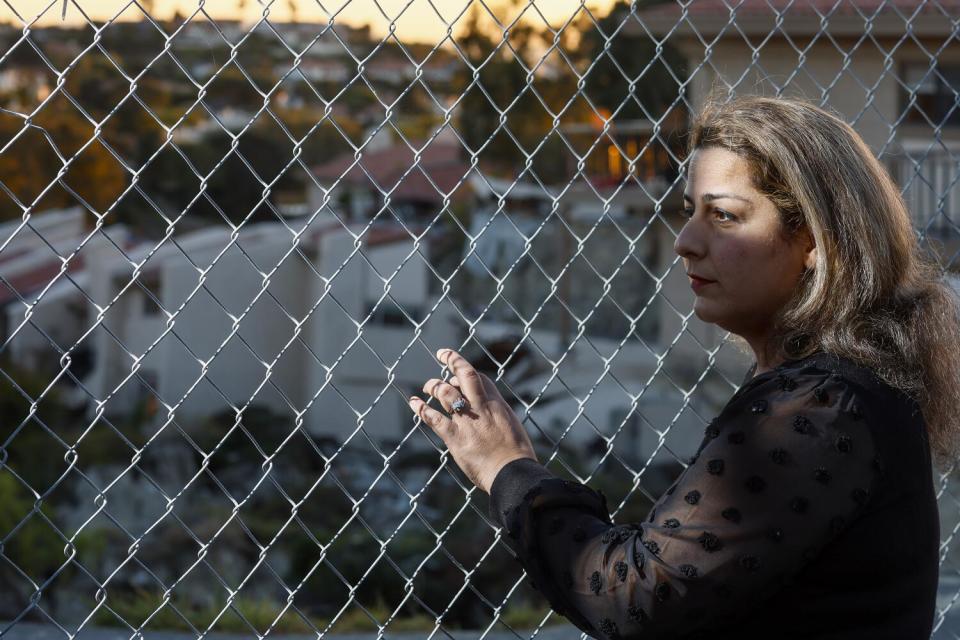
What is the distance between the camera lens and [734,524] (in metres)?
1.18

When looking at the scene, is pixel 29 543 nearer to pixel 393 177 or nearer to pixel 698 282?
pixel 393 177

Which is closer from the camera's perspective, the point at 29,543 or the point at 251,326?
the point at 29,543

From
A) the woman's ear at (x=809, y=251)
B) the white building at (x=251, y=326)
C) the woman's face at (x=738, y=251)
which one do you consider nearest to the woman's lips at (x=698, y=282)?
the woman's face at (x=738, y=251)

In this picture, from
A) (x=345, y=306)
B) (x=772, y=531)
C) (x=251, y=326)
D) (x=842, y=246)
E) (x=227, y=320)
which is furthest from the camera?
(x=251, y=326)

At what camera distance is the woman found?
1.18 meters

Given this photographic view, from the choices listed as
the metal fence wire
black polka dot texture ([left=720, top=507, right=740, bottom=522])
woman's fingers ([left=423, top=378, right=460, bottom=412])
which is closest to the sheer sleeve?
black polka dot texture ([left=720, top=507, right=740, bottom=522])

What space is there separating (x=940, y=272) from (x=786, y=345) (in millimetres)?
370

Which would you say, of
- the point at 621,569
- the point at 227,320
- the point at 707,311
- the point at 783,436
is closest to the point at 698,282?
the point at 707,311

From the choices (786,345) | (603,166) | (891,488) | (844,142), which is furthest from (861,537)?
(603,166)

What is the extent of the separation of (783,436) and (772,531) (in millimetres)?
102

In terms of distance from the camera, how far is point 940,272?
160 centimetres

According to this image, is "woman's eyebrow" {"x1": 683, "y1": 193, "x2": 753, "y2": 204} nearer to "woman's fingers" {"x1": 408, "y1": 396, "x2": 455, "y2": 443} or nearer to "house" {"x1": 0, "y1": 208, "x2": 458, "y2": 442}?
"woman's fingers" {"x1": 408, "y1": 396, "x2": 455, "y2": 443}

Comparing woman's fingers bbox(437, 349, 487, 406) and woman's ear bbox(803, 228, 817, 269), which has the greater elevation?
woman's ear bbox(803, 228, 817, 269)

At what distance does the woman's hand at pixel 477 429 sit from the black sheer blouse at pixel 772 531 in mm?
55
